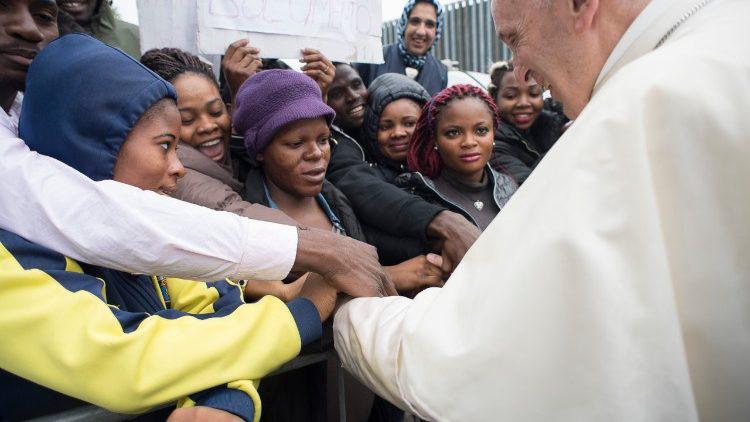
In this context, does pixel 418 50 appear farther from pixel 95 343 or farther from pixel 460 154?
pixel 95 343

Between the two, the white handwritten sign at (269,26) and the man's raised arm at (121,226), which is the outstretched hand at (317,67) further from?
the man's raised arm at (121,226)

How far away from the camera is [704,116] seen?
3.15 feet

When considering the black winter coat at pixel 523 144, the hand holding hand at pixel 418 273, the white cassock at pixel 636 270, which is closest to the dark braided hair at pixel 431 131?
the black winter coat at pixel 523 144

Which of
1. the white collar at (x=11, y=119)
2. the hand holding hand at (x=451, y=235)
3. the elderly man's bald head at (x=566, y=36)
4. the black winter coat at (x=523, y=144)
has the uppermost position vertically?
the elderly man's bald head at (x=566, y=36)

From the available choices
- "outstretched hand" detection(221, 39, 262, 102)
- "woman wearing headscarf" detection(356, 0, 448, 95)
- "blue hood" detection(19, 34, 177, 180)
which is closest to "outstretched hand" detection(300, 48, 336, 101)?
"outstretched hand" detection(221, 39, 262, 102)

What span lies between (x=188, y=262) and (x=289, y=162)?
128cm

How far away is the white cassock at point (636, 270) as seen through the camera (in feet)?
3.13

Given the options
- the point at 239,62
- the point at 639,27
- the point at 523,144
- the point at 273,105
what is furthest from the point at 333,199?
the point at 523,144

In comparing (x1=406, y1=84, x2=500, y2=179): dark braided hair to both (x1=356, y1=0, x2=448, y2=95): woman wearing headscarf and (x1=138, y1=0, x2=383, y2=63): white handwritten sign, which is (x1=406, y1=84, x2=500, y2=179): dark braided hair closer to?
(x1=138, y1=0, x2=383, y2=63): white handwritten sign

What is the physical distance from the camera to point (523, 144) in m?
4.18

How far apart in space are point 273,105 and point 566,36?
1.48m

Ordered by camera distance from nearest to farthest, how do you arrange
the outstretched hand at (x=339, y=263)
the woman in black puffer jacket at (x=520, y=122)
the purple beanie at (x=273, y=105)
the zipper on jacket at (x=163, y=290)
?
the outstretched hand at (x=339, y=263) < the zipper on jacket at (x=163, y=290) < the purple beanie at (x=273, y=105) < the woman in black puffer jacket at (x=520, y=122)

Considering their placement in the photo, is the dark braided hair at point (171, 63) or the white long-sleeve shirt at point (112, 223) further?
the dark braided hair at point (171, 63)

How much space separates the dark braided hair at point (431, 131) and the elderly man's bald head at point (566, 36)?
58.5 inches
